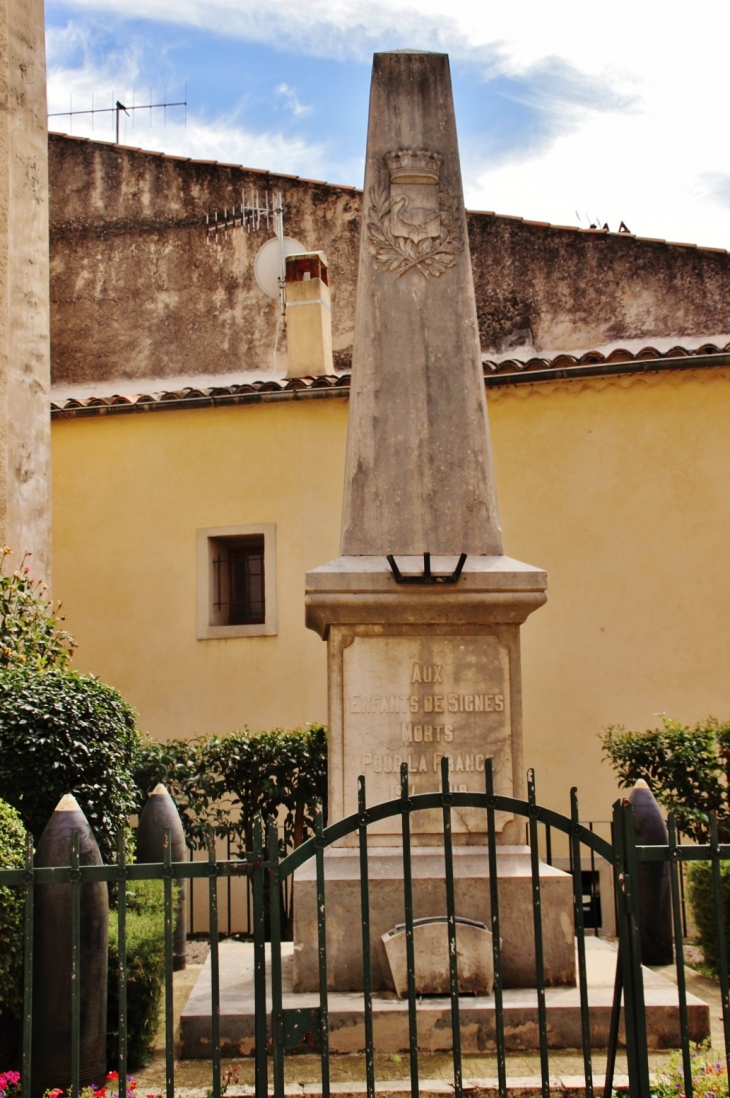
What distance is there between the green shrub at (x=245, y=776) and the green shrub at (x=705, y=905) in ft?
11.4

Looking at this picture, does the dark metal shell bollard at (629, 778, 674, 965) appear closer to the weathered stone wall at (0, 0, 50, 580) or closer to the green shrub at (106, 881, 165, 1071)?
the green shrub at (106, 881, 165, 1071)

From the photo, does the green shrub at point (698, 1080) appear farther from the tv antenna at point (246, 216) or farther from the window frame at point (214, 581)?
the tv antenna at point (246, 216)

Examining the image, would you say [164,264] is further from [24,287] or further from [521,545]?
[521,545]

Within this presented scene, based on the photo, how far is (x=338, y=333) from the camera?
1619 cm

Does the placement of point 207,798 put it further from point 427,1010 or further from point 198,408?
point 427,1010

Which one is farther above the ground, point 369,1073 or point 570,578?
point 570,578

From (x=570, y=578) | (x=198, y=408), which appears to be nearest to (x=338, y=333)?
(x=198, y=408)

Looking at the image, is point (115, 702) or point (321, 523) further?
point (321, 523)

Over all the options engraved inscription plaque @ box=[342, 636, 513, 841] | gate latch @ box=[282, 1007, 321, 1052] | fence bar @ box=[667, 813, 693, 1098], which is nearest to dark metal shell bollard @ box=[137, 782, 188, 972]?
engraved inscription plaque @ box=[342, 636, 513, 841]

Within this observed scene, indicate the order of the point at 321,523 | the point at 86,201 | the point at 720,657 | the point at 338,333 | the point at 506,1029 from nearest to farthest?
1. the point at 506,1029
2. the point at 720,657
3. the point at 321,523
4. the point at 338,333
5. the point at 86,201

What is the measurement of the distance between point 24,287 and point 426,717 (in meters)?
6.38

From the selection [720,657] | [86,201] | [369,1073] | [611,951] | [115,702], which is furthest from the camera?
[86,201]

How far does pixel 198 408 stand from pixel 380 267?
634 cm

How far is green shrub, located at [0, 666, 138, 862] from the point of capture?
6746 millimetres
